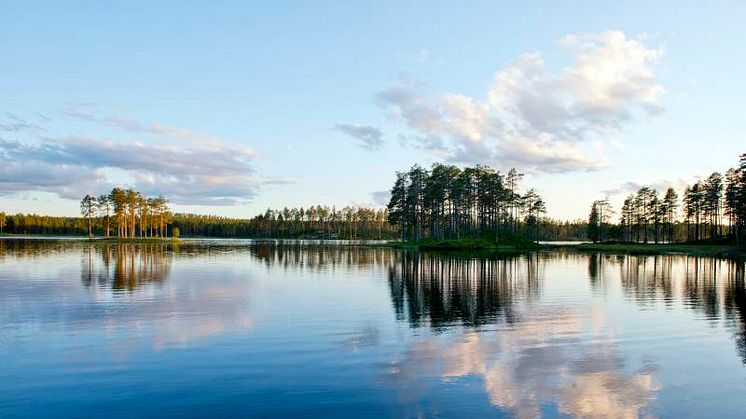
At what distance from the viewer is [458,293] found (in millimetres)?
36438

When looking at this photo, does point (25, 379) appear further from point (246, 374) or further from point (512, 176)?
point (512, 176)

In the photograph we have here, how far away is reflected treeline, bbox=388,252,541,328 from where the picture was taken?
89.0 feet

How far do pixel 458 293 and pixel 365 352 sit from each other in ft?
62.0

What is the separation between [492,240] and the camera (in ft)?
398

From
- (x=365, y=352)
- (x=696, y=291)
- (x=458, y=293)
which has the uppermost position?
(x=365, y=352)

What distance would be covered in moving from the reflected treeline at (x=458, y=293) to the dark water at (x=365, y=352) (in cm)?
29

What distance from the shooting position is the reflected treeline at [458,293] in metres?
27.1

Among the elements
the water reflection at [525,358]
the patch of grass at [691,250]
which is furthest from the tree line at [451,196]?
the water reflection at [525,358]

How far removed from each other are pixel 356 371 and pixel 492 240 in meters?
109

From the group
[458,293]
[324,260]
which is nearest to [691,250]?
[324,260]

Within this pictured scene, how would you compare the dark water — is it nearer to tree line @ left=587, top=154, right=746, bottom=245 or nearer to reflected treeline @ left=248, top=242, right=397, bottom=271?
reflected treeline @ left=248, top=242, right=397, bottom=271

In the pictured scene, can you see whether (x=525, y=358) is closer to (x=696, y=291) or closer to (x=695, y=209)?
(x=696, y=291)

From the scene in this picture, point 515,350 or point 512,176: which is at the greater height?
point 512,176

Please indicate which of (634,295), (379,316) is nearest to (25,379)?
(379,316)
